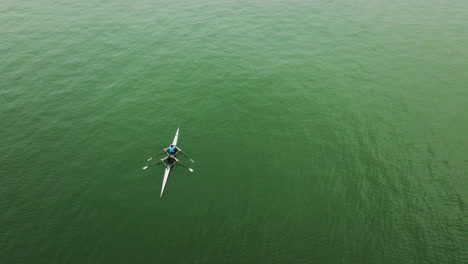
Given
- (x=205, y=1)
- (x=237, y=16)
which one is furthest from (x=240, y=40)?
(x=205, y=1)

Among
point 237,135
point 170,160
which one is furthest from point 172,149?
point 237,135

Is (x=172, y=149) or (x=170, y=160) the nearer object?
(x=170, y=160)

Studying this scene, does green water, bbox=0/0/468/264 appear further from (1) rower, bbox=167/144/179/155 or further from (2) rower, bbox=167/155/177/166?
(1) rower, bbox=167/144/179/155

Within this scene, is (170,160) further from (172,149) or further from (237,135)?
(237,135)

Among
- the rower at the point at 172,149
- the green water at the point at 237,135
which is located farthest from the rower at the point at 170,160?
the green water at the point at 237,135

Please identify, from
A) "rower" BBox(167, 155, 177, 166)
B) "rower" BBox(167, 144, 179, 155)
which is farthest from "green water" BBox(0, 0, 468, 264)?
"rower" BBox(167, 144, 179, 155)

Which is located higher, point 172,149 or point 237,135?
point 172,149

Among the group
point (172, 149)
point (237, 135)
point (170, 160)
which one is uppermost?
point (172, 149)

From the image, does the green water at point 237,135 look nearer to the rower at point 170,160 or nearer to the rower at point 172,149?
the rower at point 170,160
